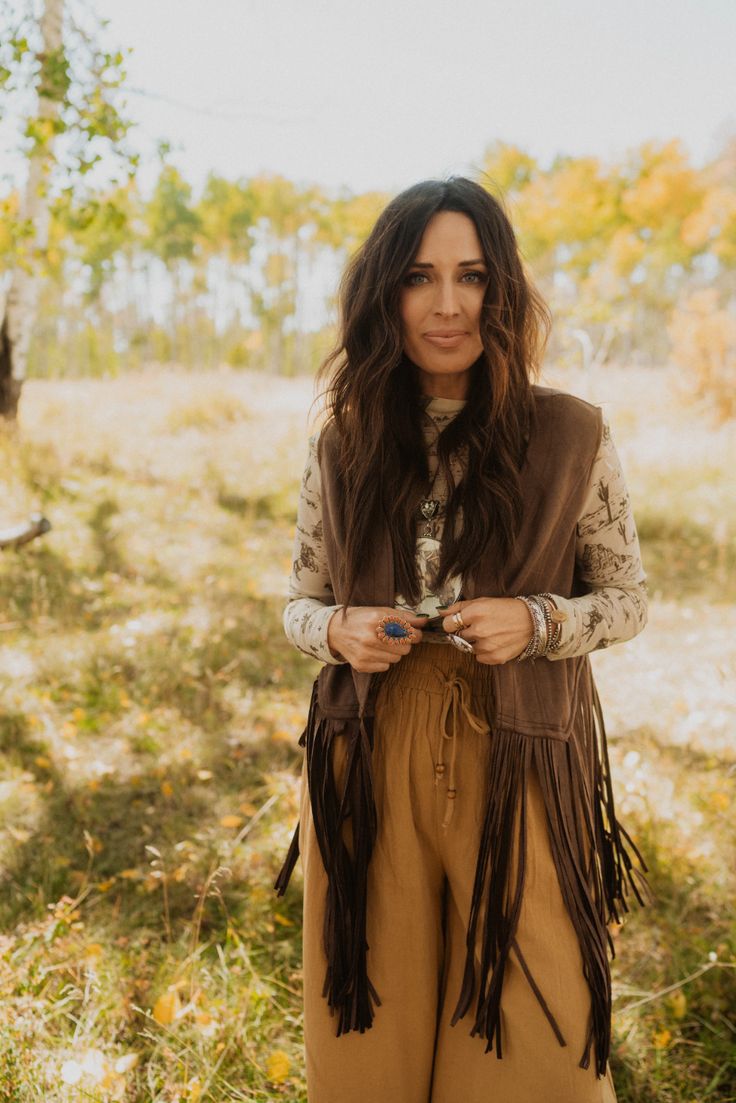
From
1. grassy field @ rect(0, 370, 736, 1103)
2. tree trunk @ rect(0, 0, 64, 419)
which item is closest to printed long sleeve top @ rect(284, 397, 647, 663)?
grassy field @ rect(0, 370, 736, 1103)

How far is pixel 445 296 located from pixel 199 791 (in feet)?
8.37

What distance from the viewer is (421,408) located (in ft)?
5.76

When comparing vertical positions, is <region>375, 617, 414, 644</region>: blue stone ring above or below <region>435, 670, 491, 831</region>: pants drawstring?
above

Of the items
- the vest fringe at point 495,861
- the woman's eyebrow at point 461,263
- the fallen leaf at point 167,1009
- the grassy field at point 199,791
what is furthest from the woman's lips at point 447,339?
the fallen leaf at point 167,1009

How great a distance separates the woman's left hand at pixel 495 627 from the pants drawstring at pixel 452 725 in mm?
117

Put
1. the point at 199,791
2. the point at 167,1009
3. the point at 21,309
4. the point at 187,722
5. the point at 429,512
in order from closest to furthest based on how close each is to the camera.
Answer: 1. the point at 429,512
2. the point at 167,1009
3. the point at 199,791
4. the point at 187,722
5. the point at 21,309

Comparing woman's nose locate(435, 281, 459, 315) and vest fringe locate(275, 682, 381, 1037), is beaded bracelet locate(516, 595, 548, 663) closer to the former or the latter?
vest fringe locate(275, 682, 381, 1037)

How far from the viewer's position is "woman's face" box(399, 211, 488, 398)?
5.24 ft

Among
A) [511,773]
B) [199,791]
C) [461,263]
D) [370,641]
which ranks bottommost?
[199,791]

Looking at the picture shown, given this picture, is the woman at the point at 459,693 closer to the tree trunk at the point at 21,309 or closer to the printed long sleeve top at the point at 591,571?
the printed long sleeve top at the point at 591,571

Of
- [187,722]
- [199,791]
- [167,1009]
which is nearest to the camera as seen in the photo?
[167,1009]

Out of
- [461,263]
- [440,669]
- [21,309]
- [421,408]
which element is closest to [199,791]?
[440,669]

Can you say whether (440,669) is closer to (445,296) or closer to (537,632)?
(537,632)

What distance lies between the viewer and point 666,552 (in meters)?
6.53
